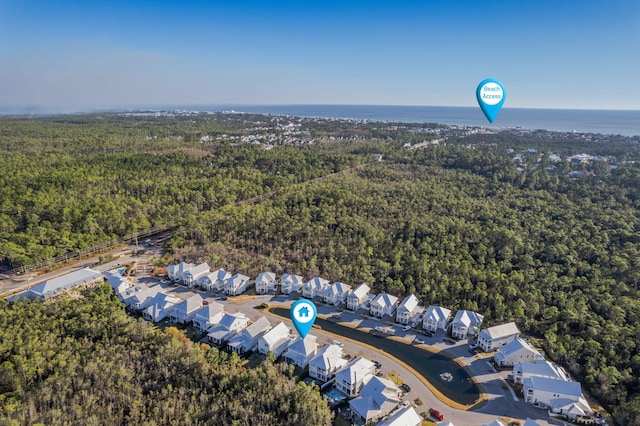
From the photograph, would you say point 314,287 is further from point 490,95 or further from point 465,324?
point 490,95

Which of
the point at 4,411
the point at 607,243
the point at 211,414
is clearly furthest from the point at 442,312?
the point at 4,411

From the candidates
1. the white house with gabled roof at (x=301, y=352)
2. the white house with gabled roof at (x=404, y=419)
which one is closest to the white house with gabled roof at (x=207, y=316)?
the white house with gabled roof at (x=301, y=352)

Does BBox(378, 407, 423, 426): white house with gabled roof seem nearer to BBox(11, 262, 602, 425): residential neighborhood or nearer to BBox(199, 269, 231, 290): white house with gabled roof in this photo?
BBox(11, 262, 602, 425): residential neighborhood

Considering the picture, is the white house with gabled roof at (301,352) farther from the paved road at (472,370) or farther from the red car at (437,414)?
the red car at (437,414)

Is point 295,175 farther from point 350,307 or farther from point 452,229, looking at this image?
point 350,307

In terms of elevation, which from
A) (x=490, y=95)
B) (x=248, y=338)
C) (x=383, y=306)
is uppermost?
(x=490, y=95)

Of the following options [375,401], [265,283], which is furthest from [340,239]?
[375,401]

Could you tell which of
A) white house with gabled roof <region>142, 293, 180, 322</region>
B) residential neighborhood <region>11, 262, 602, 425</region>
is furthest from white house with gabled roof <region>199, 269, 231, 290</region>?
white house with gabled roof <region>142, 293, 180, 322</region>
